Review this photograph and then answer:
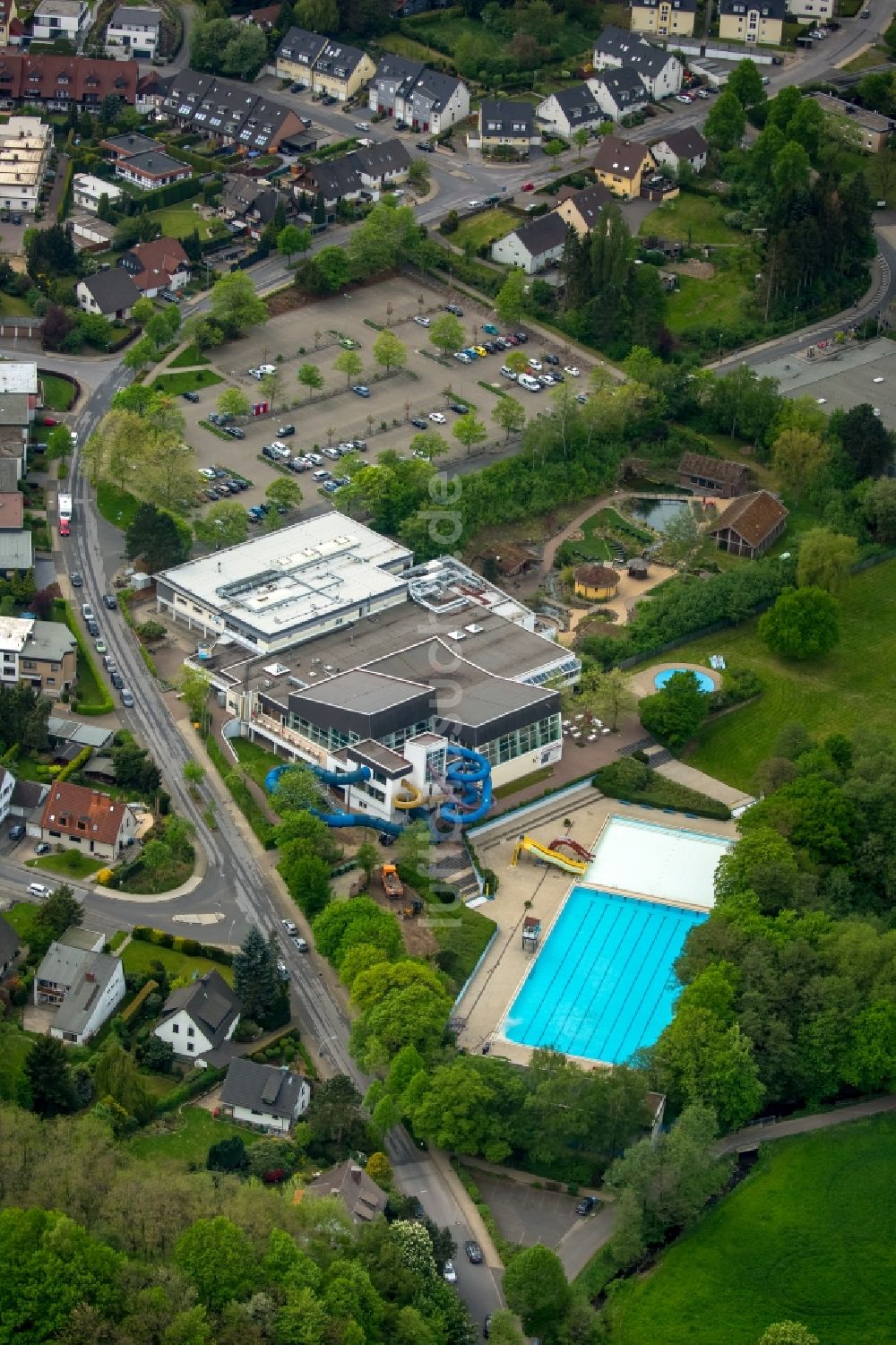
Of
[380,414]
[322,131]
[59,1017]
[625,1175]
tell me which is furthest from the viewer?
[322,131]

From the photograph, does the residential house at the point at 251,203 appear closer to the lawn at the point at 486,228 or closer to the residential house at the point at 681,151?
the lawn at the point at 486,228

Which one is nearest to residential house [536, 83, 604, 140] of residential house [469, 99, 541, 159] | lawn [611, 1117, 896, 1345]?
residential house [469, 99, 541, 159]

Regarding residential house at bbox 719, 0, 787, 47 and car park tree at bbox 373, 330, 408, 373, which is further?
residential house at bbox 719, 0, 787, 47

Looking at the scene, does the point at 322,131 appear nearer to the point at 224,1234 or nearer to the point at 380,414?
the point at 380,414

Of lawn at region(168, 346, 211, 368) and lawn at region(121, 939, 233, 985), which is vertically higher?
lawn at region(168, 346, 211, 368)

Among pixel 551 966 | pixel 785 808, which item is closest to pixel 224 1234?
pixel 551 966

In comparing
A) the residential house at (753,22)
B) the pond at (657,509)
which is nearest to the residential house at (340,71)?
the residential house at (753,22)

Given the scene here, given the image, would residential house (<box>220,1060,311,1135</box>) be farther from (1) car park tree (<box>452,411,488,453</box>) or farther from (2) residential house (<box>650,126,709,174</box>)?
(2) residential house (<box>650,126,709,174</box>)
